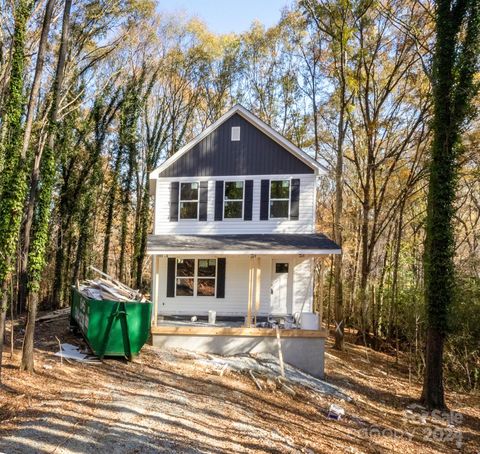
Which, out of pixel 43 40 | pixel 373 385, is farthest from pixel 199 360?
pixel 43 40

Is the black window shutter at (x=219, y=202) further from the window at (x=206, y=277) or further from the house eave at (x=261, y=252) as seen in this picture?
the house eave at (x=261, y=252)

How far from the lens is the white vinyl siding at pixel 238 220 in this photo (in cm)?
1497

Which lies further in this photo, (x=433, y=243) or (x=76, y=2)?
(x=76, y=2)

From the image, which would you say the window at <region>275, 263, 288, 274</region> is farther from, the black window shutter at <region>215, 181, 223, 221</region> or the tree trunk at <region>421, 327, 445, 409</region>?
the tree trunk at <region>421, 327, 445, 409</region>

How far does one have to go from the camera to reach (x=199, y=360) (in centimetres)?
1150

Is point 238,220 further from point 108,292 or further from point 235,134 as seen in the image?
point 108,292

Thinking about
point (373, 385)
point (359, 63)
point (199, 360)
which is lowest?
point (373, 385)

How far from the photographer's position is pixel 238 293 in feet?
48.8

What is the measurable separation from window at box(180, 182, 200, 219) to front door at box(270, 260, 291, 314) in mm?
3594

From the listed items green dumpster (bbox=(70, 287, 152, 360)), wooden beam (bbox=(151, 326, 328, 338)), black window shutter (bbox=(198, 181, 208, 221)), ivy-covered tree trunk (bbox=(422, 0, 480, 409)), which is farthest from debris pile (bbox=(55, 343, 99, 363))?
ivy-covered tree trunk (bbox=(422, 0, 480, 409))

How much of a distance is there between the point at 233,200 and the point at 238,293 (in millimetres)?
3430

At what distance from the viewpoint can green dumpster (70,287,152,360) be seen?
1023 cm

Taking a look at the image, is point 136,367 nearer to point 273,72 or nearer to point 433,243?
point 433,243

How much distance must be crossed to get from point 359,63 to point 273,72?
28.7ft
